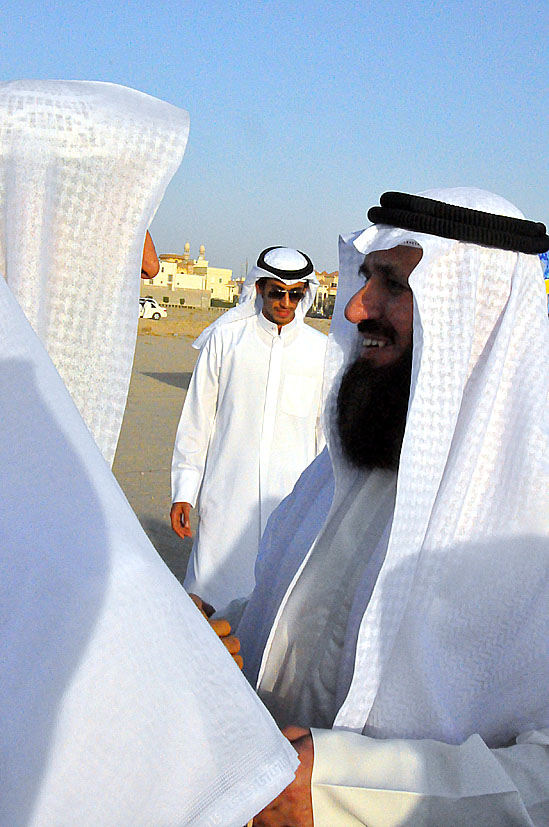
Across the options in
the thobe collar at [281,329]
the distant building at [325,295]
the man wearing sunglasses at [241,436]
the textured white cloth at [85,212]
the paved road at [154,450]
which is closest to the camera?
the textured white cloth at [85,212]

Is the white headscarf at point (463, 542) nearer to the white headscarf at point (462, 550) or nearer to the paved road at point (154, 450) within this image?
the white headscarf at point (462, 550)

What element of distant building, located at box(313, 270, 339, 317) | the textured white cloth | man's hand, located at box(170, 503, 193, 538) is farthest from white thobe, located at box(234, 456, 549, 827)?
distant building, located at box(313, 270, 339, 317)

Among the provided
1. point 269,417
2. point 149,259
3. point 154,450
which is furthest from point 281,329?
point 154,450

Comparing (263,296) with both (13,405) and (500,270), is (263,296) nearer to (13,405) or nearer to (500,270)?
(500,270)

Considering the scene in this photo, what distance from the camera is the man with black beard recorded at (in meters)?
1.48

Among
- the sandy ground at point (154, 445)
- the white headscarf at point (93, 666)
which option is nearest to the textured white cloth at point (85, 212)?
the white headscarf at point (93, 666)

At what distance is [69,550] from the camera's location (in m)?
0.95

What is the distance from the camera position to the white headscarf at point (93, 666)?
2.94 ft

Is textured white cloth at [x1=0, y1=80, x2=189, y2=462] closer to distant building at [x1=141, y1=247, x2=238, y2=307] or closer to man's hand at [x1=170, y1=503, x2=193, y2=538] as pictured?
man's hand at [x1=170, y1=503, x2=193, y2=538]

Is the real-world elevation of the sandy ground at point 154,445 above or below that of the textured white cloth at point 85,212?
below

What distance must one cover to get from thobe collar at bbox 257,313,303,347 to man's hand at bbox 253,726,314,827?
350 centimetres

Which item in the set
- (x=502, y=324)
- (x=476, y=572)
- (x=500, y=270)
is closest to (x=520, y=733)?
(x=476, y=572)

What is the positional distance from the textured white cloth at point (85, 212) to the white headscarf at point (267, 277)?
11.3ft

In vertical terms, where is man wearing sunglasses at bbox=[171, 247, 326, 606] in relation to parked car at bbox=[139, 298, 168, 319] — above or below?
above
